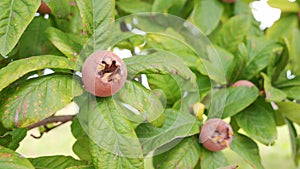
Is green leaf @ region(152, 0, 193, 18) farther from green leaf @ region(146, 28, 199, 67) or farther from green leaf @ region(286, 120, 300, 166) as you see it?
green leaf @ region(286, 120, 300, 166)

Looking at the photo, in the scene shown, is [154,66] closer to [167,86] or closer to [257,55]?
[167,86]

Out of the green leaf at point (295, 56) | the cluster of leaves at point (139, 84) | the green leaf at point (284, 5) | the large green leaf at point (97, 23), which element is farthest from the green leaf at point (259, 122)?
the large green leaf at point (97, 23)

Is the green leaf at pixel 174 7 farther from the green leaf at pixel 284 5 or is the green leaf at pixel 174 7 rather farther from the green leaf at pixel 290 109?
the green leaf at pixel 290 109

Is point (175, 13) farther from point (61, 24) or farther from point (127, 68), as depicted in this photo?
point (127, 68)

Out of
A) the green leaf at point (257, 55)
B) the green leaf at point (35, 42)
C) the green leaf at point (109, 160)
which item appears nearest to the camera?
the green leaf at point (109, 160)

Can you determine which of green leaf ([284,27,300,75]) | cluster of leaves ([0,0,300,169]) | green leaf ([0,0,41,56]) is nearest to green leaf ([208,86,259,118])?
cluster of leaves ([0,0,300,169])

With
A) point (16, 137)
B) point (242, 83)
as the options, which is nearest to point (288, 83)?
point (242, 83)
